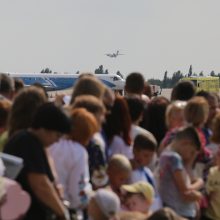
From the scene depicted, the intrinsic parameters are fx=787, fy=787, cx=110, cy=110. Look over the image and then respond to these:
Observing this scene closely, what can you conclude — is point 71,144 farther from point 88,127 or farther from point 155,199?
point 155,199

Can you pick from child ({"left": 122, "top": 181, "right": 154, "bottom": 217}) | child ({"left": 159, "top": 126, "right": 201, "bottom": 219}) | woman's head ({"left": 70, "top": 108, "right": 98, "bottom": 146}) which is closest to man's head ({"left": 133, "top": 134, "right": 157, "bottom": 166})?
child ({"left": 159, "top": 126, "right": 201, "bottom": 219})

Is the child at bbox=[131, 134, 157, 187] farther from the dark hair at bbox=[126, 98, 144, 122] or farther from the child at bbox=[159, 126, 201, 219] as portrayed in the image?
the dark hair at bbox=[126, 98, 144, 122]

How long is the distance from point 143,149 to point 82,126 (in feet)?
3.02

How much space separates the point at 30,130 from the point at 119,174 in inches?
48.7

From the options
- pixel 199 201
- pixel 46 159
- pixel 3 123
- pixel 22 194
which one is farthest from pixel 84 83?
pixel 22 194

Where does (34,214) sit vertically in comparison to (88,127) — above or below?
below

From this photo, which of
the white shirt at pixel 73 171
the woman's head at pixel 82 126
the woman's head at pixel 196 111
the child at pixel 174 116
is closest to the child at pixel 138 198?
the white shirt at pixel 73 171

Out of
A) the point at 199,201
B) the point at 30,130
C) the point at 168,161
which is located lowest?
the point at 199,201

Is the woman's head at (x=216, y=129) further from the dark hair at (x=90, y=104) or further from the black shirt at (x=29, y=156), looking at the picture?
the black shirt at (x=29, y=156)

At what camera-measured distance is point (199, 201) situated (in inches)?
295

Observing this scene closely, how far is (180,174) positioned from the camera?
706cm

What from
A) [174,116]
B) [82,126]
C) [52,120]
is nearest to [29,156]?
[52,120]

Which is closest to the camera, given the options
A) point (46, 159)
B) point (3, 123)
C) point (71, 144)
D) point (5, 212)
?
point (5, 212)

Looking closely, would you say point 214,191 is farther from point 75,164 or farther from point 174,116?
point 75,164
